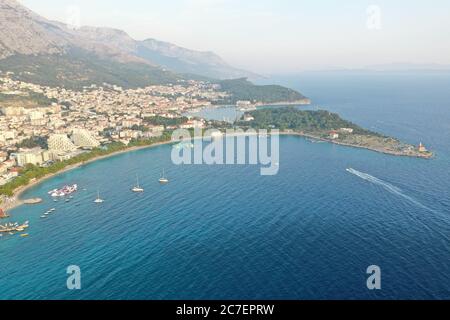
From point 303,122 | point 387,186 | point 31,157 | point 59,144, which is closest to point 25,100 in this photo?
point 59,144

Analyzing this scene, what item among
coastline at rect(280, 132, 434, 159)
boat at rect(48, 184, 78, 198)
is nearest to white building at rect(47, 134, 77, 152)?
boat at rect(48, 184, 78, 198)

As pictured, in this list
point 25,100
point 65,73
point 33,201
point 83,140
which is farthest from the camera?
point 65,73

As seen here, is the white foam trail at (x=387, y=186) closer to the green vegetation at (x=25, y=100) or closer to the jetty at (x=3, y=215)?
the jetty at (x=3, y=215)

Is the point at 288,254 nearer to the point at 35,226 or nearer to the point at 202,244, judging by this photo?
the point at 202,244

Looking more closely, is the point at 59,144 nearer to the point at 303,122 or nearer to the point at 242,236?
the point at 242,236

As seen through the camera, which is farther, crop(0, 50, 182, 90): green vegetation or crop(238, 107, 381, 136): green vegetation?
crop(0, 50, 182, 90): green vegetation

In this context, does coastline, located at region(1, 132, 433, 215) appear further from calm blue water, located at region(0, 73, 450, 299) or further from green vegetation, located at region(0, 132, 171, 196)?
calm blue water, located at region(0, 73, 450, 299)

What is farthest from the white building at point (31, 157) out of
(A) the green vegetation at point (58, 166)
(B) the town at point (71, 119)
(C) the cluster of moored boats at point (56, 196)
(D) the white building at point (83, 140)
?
(C) the cluster of moored boats at point (56, 196)
